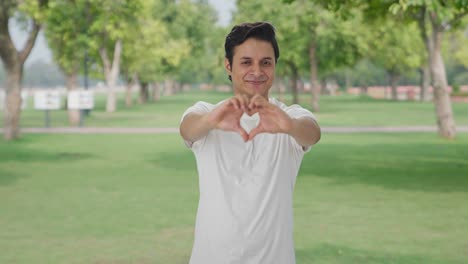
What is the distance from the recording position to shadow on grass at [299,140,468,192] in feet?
45.5

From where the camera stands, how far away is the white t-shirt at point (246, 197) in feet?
9.61

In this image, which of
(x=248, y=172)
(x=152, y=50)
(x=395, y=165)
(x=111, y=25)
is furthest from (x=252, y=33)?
(x=152, y=50)

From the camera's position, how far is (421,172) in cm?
1540

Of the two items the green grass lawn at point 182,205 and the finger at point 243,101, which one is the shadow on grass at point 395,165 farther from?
the finger at point 243,101

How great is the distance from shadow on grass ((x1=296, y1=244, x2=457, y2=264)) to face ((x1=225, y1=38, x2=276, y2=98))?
4.93 meters

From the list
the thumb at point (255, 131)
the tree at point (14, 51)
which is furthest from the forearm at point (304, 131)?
the tree at point (14, 51)

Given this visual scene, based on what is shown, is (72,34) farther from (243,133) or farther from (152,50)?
(243,133)

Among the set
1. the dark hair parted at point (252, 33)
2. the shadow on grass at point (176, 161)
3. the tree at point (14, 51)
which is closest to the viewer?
the dark hair parted at point (252, 33)

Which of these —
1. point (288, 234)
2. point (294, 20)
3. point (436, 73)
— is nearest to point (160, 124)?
point (294, 20)

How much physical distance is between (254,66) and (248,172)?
41cm

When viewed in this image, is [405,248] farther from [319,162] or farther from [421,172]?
[319,162]

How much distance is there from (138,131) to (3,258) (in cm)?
2037

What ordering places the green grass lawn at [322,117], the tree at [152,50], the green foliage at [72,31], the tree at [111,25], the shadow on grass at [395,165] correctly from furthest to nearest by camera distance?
the tree at [152,50] < the green foliage at [72,31] < the green grass lawn at [322,117] < the tree at [111,25] < the shadow on grass at [395,165]

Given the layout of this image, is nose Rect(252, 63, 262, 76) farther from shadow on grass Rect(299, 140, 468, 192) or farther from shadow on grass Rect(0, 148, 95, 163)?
shadow on grass Rect(0, 148, 95, 163)
